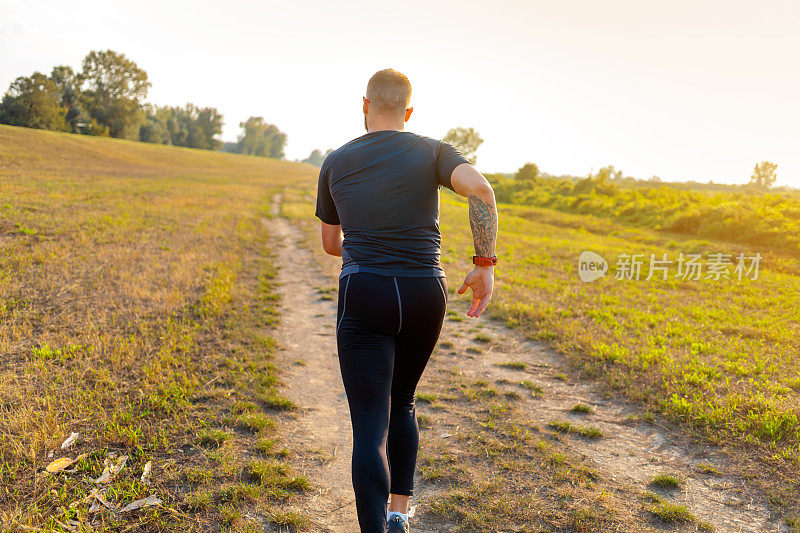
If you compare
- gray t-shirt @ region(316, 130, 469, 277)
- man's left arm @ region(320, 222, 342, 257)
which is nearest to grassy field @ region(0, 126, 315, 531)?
man's left arm @ region(320, 222, 342, 257)

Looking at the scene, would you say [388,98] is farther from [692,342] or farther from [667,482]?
[692,342]

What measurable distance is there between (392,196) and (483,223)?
58cm

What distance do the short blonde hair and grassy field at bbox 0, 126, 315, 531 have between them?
296 cm

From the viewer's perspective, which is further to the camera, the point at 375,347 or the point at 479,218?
the point at 479,218

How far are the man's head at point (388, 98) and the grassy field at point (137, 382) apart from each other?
113 inches

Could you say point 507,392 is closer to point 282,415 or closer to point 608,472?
point 608,472

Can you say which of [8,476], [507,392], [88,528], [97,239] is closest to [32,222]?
[97,239]

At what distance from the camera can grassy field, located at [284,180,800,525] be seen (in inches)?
180

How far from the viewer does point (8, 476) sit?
3369 mm

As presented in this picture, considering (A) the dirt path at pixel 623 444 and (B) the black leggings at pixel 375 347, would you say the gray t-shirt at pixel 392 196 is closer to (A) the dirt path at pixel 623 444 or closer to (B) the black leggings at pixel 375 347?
(B) the black leggings at pixel 375 347

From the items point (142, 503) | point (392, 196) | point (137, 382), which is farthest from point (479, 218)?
point (137, 382)

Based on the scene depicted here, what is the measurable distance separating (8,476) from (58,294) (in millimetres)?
5464

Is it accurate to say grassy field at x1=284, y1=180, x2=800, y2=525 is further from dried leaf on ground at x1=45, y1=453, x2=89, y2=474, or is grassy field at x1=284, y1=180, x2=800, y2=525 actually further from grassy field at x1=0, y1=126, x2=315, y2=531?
dried leaf on ground at x1=45, y1=453, x2=89, y2=474

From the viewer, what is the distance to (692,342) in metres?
7.25
